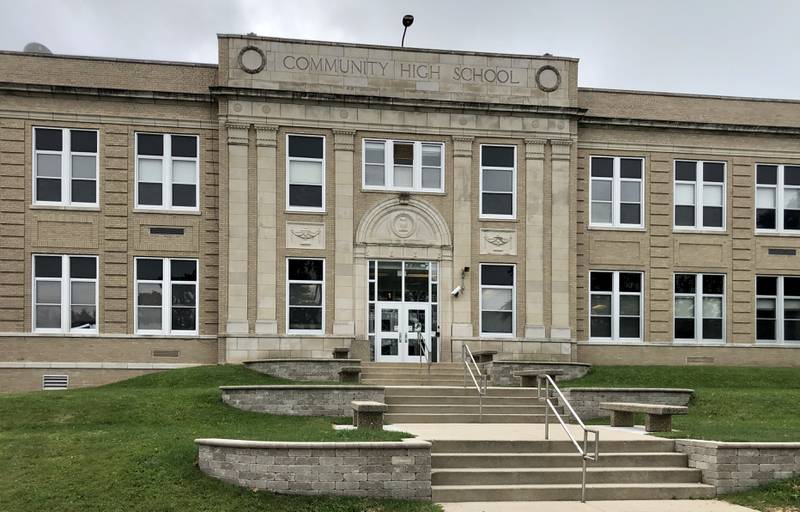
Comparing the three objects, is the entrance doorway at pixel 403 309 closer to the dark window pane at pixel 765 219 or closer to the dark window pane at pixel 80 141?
the dark window pane at pixel 80 141

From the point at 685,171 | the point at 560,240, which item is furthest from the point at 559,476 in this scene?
the point at 685,171

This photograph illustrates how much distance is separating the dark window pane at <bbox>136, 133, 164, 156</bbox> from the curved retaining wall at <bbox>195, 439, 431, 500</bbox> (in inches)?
574

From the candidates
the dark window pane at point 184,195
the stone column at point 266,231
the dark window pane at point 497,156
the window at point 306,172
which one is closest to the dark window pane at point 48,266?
the dark window pane at point 184,195

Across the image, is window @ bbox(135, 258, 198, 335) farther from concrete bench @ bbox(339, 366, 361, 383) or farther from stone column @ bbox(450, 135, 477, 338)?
stone column @ bbox(450, 135, 477, 338)

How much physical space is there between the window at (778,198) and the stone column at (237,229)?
16776mm

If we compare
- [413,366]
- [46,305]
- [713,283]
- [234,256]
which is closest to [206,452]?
[413,366]

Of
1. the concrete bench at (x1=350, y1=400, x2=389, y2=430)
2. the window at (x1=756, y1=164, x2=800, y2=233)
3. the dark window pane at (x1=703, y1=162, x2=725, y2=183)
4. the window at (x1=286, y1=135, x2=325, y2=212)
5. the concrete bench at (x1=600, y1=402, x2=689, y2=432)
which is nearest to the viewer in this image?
the concrete bench at (x1=350, y1=400, x2=389, y2=430)

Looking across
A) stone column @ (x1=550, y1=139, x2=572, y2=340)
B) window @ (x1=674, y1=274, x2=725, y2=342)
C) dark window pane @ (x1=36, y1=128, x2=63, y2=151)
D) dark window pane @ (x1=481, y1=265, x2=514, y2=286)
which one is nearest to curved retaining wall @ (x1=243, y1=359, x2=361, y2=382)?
dark window pane @ (x1=481, y1=265, x2=514, y2=286)

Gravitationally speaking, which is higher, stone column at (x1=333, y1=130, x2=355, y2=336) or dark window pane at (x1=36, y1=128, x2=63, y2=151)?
dark window pane at (x1=36, y1=128, x2=63, y2=151)

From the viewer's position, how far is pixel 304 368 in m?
20.5

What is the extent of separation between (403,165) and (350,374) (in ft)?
26.6

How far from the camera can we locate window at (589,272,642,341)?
25125mm

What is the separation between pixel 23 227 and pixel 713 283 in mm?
21399

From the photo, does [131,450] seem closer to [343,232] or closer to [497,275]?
[343,232]
